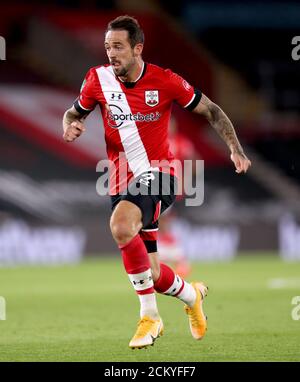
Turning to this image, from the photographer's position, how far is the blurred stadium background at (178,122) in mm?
15570

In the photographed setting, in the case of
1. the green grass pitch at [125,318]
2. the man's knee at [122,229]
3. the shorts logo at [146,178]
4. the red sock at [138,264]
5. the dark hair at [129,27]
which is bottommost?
the green grass pitch at [125,318]

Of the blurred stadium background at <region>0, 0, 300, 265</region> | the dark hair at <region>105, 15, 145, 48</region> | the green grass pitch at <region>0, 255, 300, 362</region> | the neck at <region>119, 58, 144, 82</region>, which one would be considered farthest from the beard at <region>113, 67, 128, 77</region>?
the blurred stadium background at <region>0, 0, 300, 265</region>

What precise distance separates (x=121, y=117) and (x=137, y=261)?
39.5 inches

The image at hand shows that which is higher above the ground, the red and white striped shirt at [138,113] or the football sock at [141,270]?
the red and white striped shirt at [138,113]

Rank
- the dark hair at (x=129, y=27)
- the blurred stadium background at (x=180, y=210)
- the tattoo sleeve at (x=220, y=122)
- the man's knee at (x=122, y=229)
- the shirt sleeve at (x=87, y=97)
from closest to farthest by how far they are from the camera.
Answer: the man's knee at (x=122, y=229), the dark hair at (x=129, y=27), the tattoo sleeve at (x=220, y=122), the shirt sleeve at (x=87, y=97), the blurred stadium background at (x=180, y=210)

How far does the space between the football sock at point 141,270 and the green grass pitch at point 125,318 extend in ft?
0.93

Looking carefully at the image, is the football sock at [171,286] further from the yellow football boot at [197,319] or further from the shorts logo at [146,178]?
the shorts logo at [146,178]

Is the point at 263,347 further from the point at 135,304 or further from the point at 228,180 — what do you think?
the point at 228,180

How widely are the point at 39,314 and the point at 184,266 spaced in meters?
3.47

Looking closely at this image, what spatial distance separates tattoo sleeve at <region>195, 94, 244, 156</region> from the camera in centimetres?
668

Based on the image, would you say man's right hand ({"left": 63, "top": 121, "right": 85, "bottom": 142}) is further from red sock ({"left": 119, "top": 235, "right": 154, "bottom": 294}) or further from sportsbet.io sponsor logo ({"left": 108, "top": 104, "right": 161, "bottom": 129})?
red sock ({"left": 119, "top": 235, "right": 154, "bottom": 294})

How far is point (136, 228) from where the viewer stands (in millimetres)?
6254

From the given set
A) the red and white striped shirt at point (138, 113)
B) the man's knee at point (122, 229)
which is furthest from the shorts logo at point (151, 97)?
the man's knee at point (122, 229)

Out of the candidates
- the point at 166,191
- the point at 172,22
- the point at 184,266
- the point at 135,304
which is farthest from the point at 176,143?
the point at 172,22
